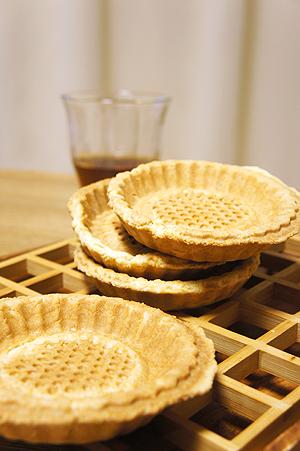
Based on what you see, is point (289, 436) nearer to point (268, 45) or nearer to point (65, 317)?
point (65, 317)

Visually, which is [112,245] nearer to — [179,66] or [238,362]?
[238,362]

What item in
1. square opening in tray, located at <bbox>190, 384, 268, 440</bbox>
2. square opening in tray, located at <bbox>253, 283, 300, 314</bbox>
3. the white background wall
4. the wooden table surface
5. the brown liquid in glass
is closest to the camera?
square opening in tray, located at <bbox>190, 384, 268, 440</bbox>

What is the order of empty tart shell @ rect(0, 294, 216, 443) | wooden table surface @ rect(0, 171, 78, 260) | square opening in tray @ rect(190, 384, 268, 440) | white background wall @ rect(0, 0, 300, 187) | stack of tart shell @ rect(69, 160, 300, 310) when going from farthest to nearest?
white background wall @ rect(0, 0, 300, 187)
wooden table surface @ rect(0, 171, 78, 260)
stack of tart shell @ rect(69, 160, 300, 310)
square opening in tray @ rect(190, 384, 268, 440)
empty tart shell @ rect(0, 294, 216, 443)

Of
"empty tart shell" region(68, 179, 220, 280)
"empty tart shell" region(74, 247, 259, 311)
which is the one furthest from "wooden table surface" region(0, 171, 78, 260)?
"empty tart shell" region(74, 247, 259, 311)

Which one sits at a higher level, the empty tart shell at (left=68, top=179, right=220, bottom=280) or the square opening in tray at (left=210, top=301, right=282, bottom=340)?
the empty tart shell at (left=68, top=179, right=220, bottom=280)

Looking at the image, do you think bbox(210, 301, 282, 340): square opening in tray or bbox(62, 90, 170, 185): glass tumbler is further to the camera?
bbox(62, 90, 170, 185): glass tumbler

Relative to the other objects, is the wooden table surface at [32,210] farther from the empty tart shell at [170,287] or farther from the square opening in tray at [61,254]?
the empty tart shell at [170,287]

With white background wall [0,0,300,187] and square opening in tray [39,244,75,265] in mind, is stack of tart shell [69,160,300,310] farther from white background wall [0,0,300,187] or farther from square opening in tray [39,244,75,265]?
white background wall [0,0,300,187]
